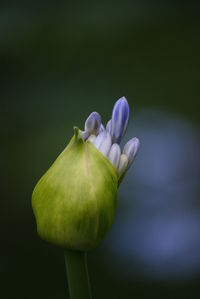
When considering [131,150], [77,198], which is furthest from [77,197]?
[131,150]

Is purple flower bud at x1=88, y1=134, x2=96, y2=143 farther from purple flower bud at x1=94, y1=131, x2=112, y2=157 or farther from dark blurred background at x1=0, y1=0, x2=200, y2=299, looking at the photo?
dark blurred background at x1=0, y1=0, x2=200, y2=299

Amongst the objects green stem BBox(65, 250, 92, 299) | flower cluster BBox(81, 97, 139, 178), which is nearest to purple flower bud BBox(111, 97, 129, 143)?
flower cluster BBox(81, 97, 139, 178)

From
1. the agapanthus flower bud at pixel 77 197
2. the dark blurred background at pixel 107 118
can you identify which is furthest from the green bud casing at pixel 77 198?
the dark blurred background at pixel 107 118


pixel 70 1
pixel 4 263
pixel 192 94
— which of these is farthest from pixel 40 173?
pixel 70 1

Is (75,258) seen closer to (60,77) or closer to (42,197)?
(42,197)

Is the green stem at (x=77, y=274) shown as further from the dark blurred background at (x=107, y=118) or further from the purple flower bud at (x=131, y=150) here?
the dark blurred background at (x=107, y=118)
